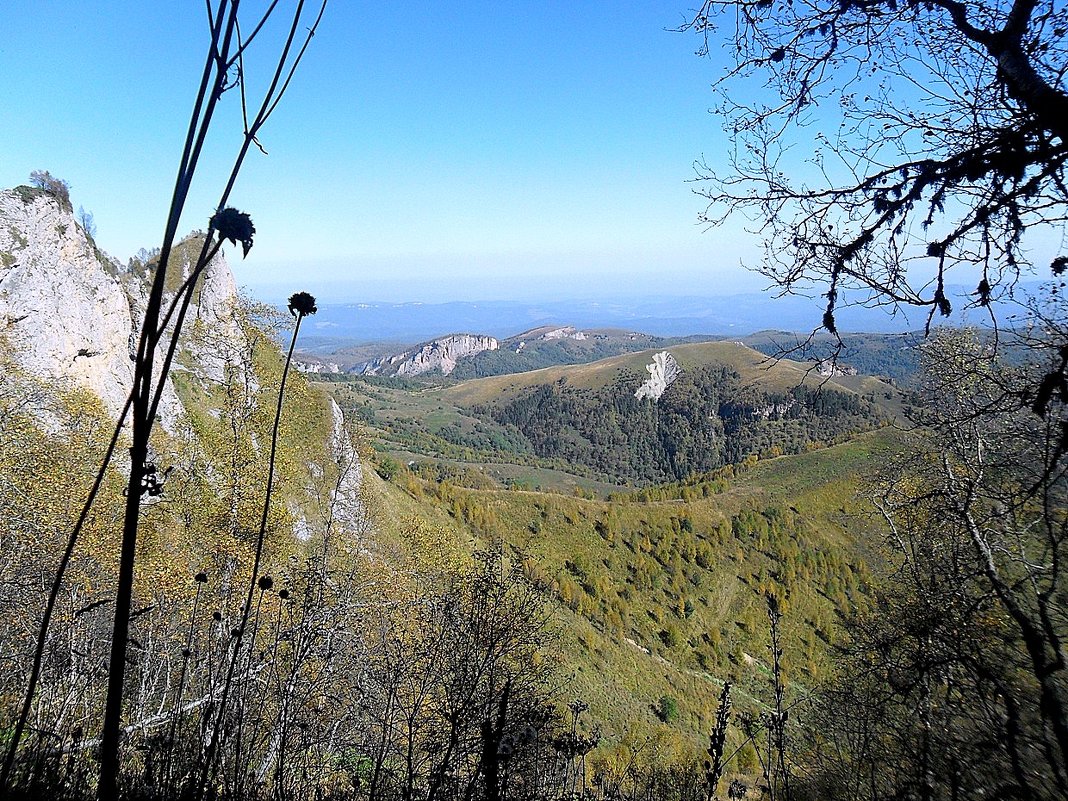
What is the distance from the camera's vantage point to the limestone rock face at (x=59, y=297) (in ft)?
71.9

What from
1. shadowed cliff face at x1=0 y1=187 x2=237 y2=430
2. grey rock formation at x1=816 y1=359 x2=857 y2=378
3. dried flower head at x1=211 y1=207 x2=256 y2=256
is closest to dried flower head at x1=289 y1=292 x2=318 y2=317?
dried flower head at x1=211 y1=207 x2=256 y2=256

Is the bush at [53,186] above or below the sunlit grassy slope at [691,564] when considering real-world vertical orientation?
above

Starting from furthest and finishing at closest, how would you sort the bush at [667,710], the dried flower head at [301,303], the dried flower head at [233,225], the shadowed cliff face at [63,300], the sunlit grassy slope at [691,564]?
1. the sunlit grassy slope at [691,564]
2. the bush at [667,710]
3. the shadowed cliff face at [63,300]
4. the dried flower head at [301,303]
5. the dried flower head at [233,225]

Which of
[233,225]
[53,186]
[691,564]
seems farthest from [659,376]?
[233,225]

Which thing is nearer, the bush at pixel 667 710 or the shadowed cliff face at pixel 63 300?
the shadowed cliff face at pixel 63 300

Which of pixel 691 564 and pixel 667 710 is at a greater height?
pixel 667 710

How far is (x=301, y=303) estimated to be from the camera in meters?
1.41

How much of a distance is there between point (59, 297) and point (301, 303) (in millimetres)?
31154

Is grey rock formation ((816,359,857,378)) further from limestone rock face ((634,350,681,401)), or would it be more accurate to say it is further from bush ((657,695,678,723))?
limestone rock face ((634,350,681,401))

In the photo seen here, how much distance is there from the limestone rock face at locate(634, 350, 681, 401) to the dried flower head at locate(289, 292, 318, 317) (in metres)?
177

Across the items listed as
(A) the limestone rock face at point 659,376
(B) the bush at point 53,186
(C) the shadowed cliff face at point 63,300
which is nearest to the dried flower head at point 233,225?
(C) the shadowed cliff face at point 63,300

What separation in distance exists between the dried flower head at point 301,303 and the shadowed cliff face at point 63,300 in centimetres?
2173

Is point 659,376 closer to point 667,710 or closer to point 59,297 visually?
point 667,710

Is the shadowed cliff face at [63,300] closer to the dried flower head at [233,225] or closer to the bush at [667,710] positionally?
the dried flower head at [233,225]
